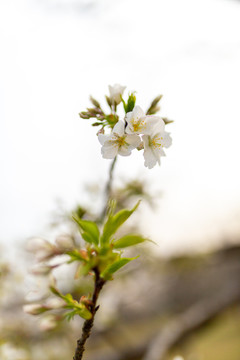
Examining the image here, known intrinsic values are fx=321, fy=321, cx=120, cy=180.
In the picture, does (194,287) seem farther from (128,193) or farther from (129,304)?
(128,193)

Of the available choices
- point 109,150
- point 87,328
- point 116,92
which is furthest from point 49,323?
point 116,92

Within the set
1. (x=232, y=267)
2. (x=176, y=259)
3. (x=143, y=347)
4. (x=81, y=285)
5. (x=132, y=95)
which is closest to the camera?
(x=132, y=95)

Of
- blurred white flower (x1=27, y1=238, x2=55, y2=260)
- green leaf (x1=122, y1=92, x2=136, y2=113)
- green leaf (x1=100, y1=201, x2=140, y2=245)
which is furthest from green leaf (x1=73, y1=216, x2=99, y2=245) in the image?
green leaf (x1=122, y1=92, x2=136, y2=113)

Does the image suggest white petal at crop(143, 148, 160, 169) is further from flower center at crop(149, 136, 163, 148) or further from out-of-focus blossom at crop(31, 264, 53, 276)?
out-of-focus blossom at crop(31, 264, 53, 276)

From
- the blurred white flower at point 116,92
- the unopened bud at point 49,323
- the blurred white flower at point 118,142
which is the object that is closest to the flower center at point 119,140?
the blurred white flower at point 118,142

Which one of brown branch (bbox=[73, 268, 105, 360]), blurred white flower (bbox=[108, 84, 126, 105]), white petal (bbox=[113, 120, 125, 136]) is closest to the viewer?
brown branch (bbox=[73, 268, 105, 360])

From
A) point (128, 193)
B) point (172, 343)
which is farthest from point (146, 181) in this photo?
point (172, 343)
